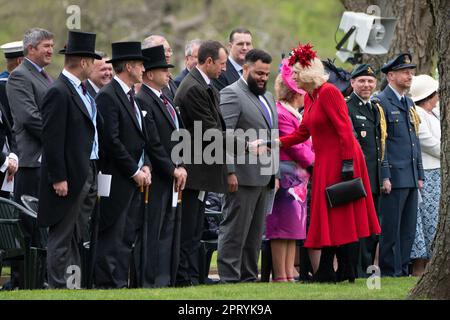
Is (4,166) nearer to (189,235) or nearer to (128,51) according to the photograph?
(128,51)

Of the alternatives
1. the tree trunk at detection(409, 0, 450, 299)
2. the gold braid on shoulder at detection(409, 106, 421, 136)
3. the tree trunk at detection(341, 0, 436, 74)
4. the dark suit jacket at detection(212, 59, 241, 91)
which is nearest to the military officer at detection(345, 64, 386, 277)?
the gold braid on shoulder at detection(409, 106, 421, 136)

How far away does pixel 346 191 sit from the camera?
460 inches

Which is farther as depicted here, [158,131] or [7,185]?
[7,185]

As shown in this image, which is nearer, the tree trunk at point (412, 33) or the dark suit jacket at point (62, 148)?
the dark suit jacket at point (62, 148)

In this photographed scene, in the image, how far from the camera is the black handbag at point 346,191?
1168 cm

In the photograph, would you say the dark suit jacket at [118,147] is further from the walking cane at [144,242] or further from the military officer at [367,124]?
the military officer at [367,124]

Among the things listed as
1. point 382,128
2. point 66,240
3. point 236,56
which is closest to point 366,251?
point 382,128

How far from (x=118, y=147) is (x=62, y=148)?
0.60 metres

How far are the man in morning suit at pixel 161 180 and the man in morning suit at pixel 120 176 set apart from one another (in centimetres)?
16

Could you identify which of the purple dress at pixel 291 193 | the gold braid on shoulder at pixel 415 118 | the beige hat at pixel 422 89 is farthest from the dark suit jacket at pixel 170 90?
the beige hat at pixel 422 89

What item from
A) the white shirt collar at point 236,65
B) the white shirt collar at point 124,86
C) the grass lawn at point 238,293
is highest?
the white shirt collar at point 236,65
